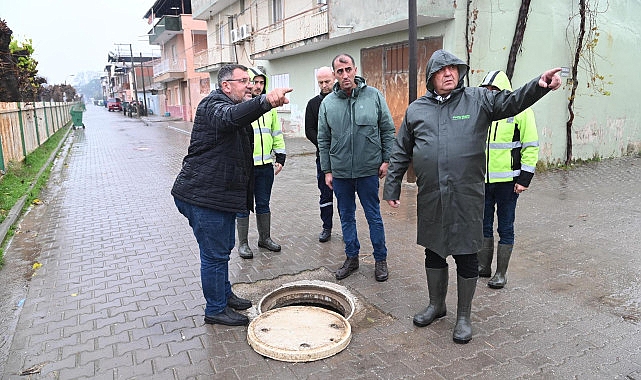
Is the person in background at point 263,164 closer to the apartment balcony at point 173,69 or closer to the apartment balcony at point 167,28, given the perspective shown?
the apartment balcony at point 173,69

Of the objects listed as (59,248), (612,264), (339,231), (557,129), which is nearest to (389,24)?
(557,129)

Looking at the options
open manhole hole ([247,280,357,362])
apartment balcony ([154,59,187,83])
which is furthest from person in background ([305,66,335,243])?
apartment balcony ([154,59,187,83])

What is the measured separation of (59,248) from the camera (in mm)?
5816

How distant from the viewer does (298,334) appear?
347 cm

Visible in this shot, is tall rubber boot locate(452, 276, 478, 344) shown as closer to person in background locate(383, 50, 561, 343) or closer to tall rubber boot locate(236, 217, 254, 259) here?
person in background locate(383, 50, 561, 343)

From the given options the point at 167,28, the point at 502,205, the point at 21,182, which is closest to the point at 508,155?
the point at 502,205

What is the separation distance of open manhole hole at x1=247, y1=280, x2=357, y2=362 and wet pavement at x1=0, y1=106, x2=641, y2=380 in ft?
0.25

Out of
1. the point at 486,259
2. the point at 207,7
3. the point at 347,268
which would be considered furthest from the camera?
the point at 207,7

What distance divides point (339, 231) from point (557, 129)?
23.8 ft

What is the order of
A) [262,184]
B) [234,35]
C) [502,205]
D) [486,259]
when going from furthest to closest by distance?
[234,35] < [262,184] < [486,259] < [502,205]

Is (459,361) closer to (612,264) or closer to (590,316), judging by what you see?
(590,316)

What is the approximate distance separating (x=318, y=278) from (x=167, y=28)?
35.0m

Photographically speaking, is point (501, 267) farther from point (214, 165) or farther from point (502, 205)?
point (214, 165)

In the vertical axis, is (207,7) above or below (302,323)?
above
